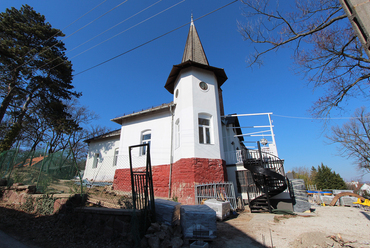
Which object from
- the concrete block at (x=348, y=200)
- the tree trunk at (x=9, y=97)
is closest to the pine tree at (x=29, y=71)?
the tree trunk at (x=9, y=97)

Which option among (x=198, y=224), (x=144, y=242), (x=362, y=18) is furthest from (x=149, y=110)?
(x=362, y=18)

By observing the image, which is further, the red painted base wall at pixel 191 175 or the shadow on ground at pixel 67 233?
the red painted base wall at pixel 191 175

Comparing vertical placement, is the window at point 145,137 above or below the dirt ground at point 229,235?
above

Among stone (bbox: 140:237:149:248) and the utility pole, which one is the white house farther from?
the utility pole

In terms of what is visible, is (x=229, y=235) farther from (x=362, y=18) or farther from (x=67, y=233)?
(x=362, y=18)

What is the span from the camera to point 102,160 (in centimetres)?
1548

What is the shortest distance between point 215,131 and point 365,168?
24369 millimetres

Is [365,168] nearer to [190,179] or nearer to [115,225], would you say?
[190,179]

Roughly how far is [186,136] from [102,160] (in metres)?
9.95

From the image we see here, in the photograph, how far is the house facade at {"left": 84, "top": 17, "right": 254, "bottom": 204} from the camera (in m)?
9.23

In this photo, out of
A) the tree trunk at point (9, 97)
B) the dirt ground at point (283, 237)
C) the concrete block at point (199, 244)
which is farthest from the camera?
the tree trunk at point (9, 97)

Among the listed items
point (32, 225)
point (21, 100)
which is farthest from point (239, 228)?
point (21, 100)

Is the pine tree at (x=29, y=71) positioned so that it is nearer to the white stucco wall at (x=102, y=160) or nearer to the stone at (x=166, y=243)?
the white stucco wall at (x=102, y=160)

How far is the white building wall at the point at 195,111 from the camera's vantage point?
953cm
